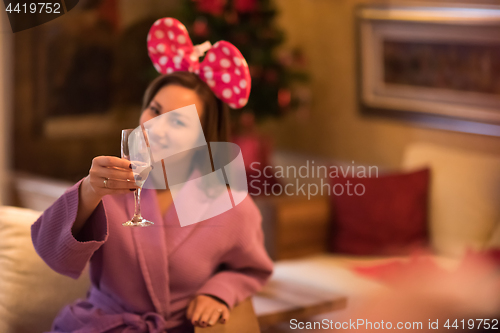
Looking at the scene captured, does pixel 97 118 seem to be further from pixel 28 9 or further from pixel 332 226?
pixel 28 9

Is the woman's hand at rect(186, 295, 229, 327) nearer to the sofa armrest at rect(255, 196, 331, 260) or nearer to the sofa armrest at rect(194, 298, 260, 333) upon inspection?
the sofa armrest at rect(194, 298, 260, 333)

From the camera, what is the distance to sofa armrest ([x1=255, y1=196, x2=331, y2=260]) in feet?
6.84

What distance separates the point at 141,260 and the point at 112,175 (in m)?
0.23

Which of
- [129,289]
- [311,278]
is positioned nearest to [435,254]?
[311,278]

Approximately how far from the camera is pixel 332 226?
2205mm

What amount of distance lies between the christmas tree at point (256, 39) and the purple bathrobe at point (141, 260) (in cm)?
165

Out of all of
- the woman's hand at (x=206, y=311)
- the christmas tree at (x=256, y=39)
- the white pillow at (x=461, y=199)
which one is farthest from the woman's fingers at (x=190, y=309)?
the christmas tree at (x=256, y=39)

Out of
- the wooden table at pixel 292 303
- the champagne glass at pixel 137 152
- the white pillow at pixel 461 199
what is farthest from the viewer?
the white pillow at pixel 461 199

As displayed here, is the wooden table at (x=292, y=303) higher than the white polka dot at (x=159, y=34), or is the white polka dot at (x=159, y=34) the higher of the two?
the white polka dot at (x=159, y=34)

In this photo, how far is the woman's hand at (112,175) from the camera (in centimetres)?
80

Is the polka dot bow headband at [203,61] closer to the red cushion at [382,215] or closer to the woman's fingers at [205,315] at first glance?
the woman's fingers at [205,315]

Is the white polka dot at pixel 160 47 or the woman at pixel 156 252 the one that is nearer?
the woman at pixel 156 252

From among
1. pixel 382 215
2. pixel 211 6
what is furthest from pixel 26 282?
pixel 211 6

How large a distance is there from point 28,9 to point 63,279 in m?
0.58
